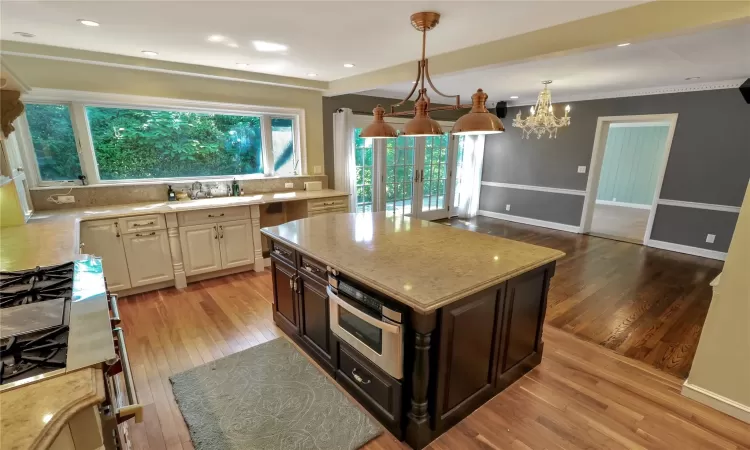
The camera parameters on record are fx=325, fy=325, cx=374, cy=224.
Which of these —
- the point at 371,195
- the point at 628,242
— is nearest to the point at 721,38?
the point at 628,242

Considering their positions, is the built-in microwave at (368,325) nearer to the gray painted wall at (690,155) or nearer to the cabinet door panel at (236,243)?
the cabinet door panel at (236,243)

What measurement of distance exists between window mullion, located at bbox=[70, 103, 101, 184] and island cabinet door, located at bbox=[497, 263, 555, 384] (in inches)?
160

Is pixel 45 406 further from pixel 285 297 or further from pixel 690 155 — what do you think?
pixel 690 155

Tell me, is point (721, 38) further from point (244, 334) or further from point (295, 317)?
point (244, 334)

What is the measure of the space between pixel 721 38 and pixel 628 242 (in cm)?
347

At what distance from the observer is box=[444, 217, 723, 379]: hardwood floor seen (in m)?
2.52

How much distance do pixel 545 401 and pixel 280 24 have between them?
2983 millimetres

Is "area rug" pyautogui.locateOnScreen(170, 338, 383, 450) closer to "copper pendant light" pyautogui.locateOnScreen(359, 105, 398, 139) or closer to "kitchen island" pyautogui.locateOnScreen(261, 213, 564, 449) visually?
"kitchen island" pyautogui.locateOnScreen(261, 213, 564, 449)

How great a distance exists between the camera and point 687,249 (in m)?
4.63

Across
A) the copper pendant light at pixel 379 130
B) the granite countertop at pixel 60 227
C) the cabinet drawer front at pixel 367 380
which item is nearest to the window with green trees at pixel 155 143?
the granite countertop at pixel 60 227

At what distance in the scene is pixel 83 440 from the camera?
2.78 ft

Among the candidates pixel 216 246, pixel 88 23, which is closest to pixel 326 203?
pixel 216 246

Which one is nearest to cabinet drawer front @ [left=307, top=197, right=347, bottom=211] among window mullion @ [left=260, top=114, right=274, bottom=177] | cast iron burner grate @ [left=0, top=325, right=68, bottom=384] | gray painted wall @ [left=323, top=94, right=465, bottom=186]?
gray painted wall @ [left=323, top=94, right=465, bottom=186]

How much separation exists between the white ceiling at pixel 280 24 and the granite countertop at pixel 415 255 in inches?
56.2
